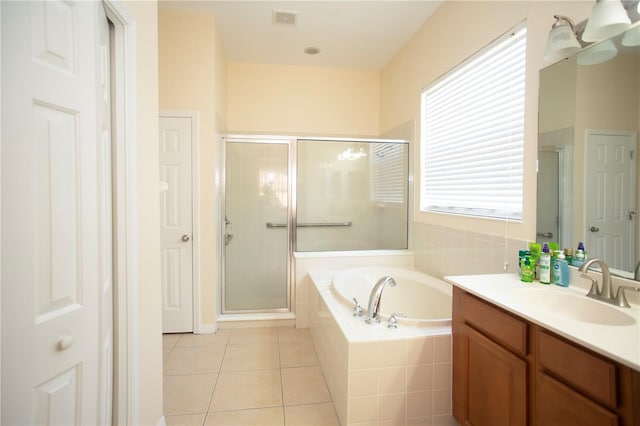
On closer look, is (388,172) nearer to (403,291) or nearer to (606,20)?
(403,291)

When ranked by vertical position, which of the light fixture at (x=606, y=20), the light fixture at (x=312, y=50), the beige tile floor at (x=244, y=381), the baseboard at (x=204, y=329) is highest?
the light fixture at (x=312, y=50)

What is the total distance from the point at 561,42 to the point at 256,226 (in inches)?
106

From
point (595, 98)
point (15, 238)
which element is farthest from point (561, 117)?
point (15, 238)

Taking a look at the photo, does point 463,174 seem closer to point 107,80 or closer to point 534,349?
point 534,349

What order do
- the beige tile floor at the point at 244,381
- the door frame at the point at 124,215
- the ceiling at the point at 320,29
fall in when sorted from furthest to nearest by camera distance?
the ceiling at the point at 320,29 < the beige tile floor at the point at 244,381 < the door frame at the point at 124,215

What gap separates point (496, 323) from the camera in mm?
1212

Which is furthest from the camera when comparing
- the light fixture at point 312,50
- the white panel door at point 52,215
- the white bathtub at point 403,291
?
the light fixture at point 312,50

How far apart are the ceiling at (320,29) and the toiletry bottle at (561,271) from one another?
6.89ft

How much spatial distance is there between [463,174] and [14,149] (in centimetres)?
235

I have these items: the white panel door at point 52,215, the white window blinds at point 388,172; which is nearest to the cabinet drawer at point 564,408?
the white panel door at point 52,215

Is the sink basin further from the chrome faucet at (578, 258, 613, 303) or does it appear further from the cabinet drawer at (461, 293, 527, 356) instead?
the cabinet drawer at (461, 293, 527, 356)

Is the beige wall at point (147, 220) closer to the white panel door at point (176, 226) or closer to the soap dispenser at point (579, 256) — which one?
the white panel door at point (176, 226)

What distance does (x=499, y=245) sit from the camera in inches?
71.2

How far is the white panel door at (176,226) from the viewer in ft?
8.82
